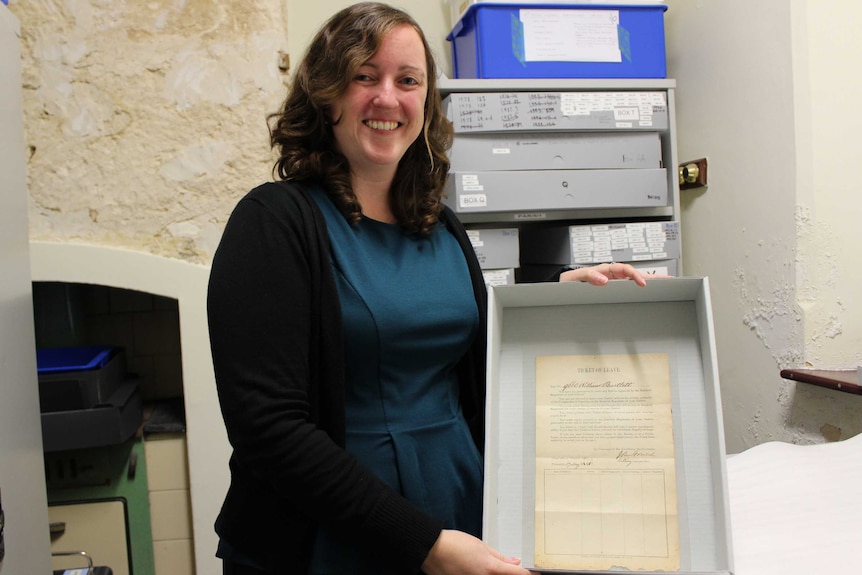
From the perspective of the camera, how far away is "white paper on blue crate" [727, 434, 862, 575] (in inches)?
32.4

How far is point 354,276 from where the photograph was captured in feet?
3.05

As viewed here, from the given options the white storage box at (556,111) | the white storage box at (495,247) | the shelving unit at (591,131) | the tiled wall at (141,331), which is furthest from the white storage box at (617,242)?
the tiled wall at (141,331)

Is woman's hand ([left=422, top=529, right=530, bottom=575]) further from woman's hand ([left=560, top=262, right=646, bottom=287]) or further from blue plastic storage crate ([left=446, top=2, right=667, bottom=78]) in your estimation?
blue plastic storage crate ([left=446, top=2, right=667, bottom=78])

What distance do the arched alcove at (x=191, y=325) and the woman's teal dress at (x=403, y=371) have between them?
1237mm

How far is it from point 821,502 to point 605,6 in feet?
5.15

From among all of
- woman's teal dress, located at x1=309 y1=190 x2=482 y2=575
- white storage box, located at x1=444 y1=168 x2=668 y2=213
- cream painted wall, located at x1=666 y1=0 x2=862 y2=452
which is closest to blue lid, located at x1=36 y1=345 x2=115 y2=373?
white storage box, located at x1=444 y1=168 x2=668 y2=213

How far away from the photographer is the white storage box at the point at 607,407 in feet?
2.70

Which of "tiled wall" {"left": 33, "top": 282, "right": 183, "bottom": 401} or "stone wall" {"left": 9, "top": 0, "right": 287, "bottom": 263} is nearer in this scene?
"stone wall" {"left": 9, "top": 0, "right": 287, "bottom": 263}

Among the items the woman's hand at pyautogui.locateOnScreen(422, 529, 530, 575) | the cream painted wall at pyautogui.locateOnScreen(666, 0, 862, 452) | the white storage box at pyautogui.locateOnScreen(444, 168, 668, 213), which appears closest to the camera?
the woman's hand at pyautogui.locateOnScreen(422, 529, 530, 575)

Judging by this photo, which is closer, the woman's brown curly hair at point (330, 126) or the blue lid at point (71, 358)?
the woman's brown curly hair at point (330, 126)

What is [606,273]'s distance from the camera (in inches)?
41.1

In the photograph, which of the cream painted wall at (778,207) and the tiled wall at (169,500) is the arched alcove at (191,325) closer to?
the tiled wall at (169,500)

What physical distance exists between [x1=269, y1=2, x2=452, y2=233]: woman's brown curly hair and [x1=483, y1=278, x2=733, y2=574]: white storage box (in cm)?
25

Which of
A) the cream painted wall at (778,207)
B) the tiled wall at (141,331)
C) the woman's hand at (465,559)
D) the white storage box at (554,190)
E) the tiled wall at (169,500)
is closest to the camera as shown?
the woman's hand at (465,559)
